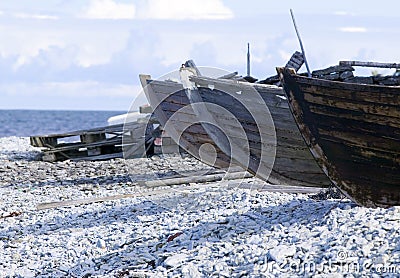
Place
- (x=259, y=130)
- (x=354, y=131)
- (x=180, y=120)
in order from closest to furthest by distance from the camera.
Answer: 1. (x=354, y=131)
2. (x=259, y=130)
3. (x=180, y=120)

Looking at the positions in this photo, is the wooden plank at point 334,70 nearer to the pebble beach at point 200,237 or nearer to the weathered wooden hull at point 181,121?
the weathered wooden hull at point 181,121

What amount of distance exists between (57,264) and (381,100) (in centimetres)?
322

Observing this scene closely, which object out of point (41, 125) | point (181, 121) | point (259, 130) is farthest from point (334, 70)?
point (41, 125)

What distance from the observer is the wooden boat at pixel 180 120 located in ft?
33.7

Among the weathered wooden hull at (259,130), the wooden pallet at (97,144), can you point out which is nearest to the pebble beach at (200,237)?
the weathered wooden hull at (259,130)

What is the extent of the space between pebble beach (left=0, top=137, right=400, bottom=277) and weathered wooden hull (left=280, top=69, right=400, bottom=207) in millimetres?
269

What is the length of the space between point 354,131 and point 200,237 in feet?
5.51

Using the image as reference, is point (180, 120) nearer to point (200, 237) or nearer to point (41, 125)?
point (200, 237)

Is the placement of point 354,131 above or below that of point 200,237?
above

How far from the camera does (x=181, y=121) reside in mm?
10578

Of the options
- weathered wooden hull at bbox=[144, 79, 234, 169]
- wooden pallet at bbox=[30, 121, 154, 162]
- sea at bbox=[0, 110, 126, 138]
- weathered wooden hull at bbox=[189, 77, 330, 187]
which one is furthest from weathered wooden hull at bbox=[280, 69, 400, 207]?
sea at bbox=[0, 110, 126, 138]

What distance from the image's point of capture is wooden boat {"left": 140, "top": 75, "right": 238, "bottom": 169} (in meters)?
10.3

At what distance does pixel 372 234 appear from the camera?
5480 millimetres

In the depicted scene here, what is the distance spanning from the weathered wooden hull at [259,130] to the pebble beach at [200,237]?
1.73ft
